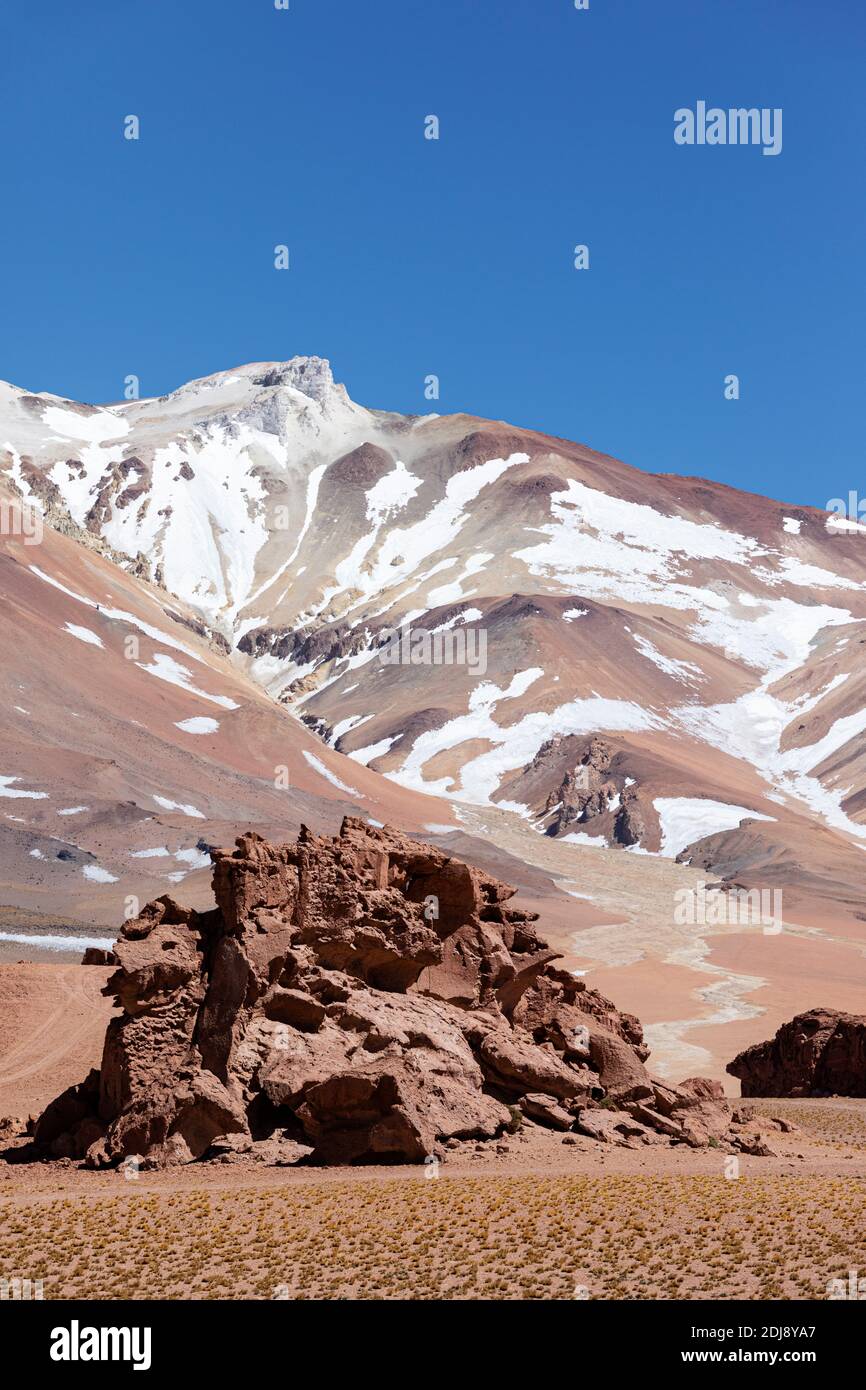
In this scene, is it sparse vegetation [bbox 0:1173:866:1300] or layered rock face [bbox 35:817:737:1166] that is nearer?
sparse vegetation [bbox 0:1173:866:1300]

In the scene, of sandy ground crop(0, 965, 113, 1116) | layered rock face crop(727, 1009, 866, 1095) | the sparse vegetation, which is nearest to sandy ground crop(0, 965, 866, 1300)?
the sparse vegetation

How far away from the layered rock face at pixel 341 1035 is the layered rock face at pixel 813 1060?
10.6 metres

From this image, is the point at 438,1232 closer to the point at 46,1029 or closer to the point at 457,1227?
the point at 457,1227

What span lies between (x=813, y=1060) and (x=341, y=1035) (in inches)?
713

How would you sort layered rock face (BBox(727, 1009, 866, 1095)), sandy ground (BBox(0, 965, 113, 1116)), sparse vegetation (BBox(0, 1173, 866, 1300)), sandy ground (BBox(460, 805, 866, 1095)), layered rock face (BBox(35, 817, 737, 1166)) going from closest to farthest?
1. sparse vegetation (BBox(0, 1173, 866, 1300))
2. layered rock face (BBox(35, 817, 737, 1166))
3. sandy ground (BBox(0, 965, 113, 1116))
4. layered rock face (BBox(727, 1009, 866, 1095))
5. sandy ground (BBox(460, 805, 866, 1095))

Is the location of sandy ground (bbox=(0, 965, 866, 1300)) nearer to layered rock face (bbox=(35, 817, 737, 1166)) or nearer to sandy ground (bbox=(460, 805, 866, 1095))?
layered rock face (bbox=(35, 817, 737, 1166))

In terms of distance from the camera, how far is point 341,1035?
23.9 meters

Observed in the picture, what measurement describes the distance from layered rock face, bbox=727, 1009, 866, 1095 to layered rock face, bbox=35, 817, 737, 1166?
34.8 ft

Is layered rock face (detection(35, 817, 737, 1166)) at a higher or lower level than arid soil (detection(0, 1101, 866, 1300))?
higher

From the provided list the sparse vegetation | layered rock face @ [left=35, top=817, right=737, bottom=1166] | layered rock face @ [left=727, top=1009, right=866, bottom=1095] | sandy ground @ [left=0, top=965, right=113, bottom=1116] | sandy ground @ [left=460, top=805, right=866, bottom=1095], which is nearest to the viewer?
the sparse vegetation

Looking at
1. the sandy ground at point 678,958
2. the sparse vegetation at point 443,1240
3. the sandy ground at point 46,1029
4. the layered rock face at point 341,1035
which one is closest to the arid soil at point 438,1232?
the sparse vegetation at point 443,1240

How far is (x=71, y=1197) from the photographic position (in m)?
20.3

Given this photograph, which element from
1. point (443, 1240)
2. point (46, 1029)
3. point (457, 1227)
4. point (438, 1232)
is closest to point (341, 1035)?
point (457, 1227)

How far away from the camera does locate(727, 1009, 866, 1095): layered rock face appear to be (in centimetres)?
3719
